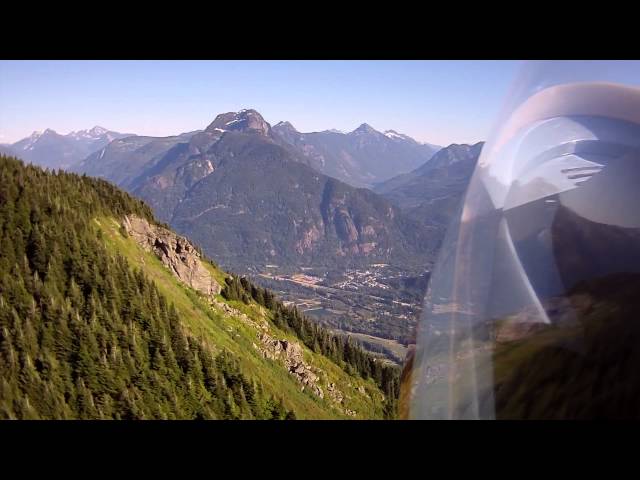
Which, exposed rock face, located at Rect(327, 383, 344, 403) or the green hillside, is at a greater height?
the green hillside

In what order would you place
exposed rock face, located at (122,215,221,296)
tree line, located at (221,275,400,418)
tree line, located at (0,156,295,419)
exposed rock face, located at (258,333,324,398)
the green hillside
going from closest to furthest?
tree line, located at (0,156,295,419), the green hillside, exposed rock face, located at (258,333,324,398), exposed rock face, located at (122,215,221,296), tree line, located at (221,275,400,418)

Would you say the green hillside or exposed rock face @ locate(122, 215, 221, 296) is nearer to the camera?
the green hillside

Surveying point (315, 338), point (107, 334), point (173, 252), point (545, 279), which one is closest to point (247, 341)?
point (173, 252)

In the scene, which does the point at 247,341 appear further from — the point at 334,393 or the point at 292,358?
the point at 334,393

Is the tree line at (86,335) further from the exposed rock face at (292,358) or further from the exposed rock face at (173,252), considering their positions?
the exposed rock face at (292,358)

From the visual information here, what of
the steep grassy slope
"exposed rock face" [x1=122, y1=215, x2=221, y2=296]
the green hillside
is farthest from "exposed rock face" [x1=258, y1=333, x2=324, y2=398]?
"exposed rock face" [x1=122, y1=215, x2=221, y2=296]

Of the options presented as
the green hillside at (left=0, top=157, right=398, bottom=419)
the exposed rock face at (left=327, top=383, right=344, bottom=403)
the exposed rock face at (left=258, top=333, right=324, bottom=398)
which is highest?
the green hillside at (left=0, top=157, right=398, bottom=419)

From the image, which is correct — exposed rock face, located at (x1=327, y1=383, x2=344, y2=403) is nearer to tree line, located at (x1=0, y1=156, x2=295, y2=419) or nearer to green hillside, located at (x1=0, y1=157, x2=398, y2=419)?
green hillside, located at (x1=0, y1=157, x2=398, y2=419)

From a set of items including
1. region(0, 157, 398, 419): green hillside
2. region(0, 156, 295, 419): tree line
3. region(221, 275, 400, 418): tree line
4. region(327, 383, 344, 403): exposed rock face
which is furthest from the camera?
region(221, 275, 400, 418): tree line
